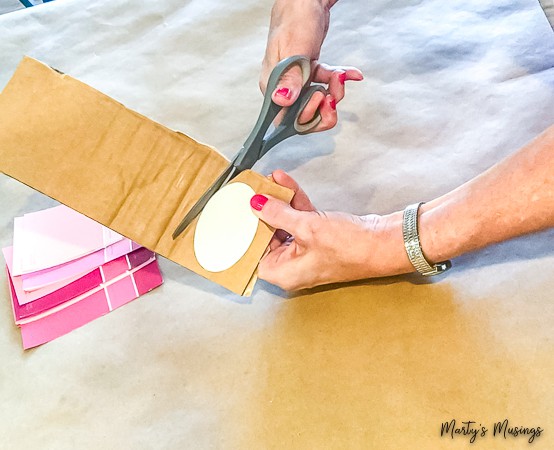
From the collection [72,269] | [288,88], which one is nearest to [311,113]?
[288,88]

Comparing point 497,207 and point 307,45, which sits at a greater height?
point 307,45

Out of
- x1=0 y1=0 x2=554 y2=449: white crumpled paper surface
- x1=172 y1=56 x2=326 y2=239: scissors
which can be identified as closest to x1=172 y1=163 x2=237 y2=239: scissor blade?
x1=172 y1=56 x2=326 y2=239: scissors

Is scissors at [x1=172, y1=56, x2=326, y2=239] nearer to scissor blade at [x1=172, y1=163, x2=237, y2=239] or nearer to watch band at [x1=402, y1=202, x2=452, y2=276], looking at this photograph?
scissor blade at [x1=172, y1=163, x2=237, y2=239]

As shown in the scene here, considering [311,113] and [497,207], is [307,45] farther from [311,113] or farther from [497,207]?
[497,207]

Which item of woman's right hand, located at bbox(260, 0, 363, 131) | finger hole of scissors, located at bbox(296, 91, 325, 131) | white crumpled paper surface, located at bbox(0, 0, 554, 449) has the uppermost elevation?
woman's right hand, located at bbox(260, 0, 363, 131)

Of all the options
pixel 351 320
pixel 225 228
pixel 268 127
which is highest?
pixel 268 127

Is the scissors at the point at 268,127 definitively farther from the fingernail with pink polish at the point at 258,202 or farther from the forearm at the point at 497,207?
the forearm at the point at 497,207

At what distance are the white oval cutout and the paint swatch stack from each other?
13 centimetres

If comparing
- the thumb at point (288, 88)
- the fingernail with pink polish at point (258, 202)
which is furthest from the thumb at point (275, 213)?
the thumb at point (288, 88)

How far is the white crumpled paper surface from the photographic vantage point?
23.7 inches

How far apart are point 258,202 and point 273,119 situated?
0.11 meters

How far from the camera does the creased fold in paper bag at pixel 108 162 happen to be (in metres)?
0.60

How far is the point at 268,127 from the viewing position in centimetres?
67

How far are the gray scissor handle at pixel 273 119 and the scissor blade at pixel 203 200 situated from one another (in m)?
0.01
